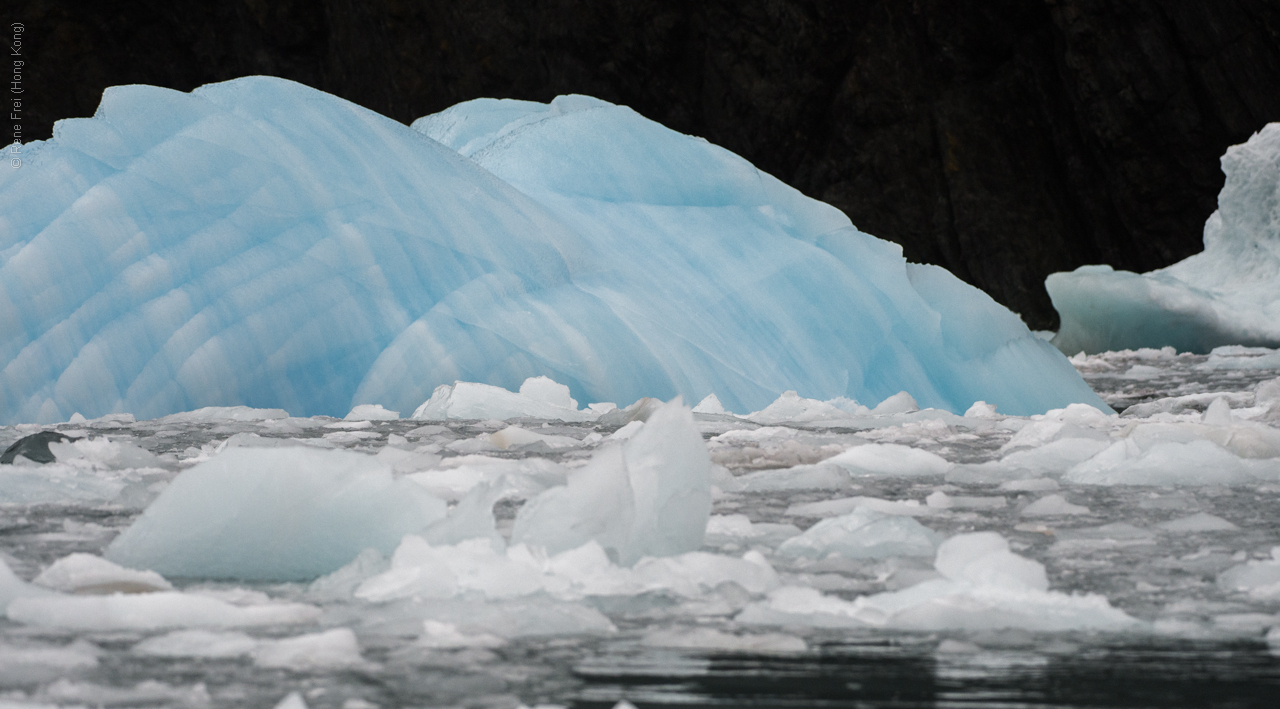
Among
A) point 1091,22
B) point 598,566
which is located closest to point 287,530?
point 598,566

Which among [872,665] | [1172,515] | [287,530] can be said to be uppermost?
[1172,515]

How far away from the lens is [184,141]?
488 centimetres

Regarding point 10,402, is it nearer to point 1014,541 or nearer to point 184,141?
point 184,141

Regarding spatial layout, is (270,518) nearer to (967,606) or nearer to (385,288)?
(967,606)

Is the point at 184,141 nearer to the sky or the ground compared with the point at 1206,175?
nearer to the ground

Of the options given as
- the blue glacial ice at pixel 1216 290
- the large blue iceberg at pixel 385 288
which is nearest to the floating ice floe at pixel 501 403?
the large blue iceberg at pixel 385 288

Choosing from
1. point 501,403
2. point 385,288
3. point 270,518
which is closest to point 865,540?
point 270,518

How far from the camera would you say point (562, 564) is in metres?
1.47

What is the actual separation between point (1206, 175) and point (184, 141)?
1487 centimetres

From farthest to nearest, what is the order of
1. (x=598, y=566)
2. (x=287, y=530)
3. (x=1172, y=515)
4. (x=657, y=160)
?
(x=657, y=160), (x=1172, y=515), (x=287, y=530), (x=598, y=566)

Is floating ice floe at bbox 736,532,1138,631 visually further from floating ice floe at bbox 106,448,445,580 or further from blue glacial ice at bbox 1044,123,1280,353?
blue glacial ice at bbox 1044,123,1280,353

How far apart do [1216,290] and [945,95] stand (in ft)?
18.9

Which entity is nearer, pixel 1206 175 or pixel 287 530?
pixel 287 530

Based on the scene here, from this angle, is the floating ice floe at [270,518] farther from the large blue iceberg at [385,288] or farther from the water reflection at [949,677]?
the large blue iceberg at [385,288]
